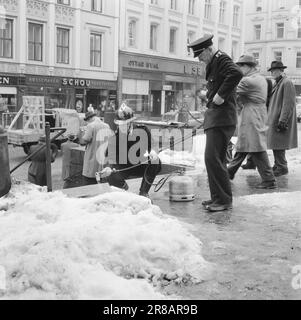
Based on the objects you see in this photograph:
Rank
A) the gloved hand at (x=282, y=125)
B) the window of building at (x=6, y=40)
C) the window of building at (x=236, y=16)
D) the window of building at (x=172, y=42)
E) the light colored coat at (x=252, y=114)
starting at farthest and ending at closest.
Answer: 1. the window of building at (x=236, y=16)
2. the window of building at (x=172, y=42)
3. the window of building at (x=6, y=40)
4. the gloved hand at (x=282, y=125)
5. the light colored coat at (x=252, y=114)

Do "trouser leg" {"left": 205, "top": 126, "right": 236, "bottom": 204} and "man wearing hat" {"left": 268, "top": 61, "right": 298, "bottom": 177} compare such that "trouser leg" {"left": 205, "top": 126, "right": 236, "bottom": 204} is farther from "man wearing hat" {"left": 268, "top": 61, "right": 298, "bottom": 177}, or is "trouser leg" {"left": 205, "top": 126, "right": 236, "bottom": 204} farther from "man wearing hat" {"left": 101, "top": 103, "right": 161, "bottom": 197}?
"man wearing hat" {"left": 268, "top": 61, "right": 298, "bottom": 177}

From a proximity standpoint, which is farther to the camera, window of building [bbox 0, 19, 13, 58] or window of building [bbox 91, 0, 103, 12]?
window of building [bbox 91, 0, 103, 12]

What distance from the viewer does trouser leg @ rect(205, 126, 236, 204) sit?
5.47 meters

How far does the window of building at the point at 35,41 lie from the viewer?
3111 cm

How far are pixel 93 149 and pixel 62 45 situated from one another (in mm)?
25964

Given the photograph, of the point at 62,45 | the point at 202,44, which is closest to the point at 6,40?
the point at 62,45

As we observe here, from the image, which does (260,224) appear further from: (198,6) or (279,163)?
(198,6)

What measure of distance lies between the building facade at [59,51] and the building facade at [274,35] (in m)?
23.3

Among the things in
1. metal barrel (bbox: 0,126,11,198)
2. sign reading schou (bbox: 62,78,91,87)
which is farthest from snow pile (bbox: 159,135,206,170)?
sign reading schou (bbox: 62,78,91,87)

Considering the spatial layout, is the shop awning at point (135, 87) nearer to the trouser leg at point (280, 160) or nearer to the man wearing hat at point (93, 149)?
the man wearing hat at point (93, 149)

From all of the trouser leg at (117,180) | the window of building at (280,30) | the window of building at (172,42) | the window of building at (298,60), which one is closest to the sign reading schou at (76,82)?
the window of building at (172,42)

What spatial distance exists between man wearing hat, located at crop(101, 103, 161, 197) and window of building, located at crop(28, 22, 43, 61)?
25.4 metres

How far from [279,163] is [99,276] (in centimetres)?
544

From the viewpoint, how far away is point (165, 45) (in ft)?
131
